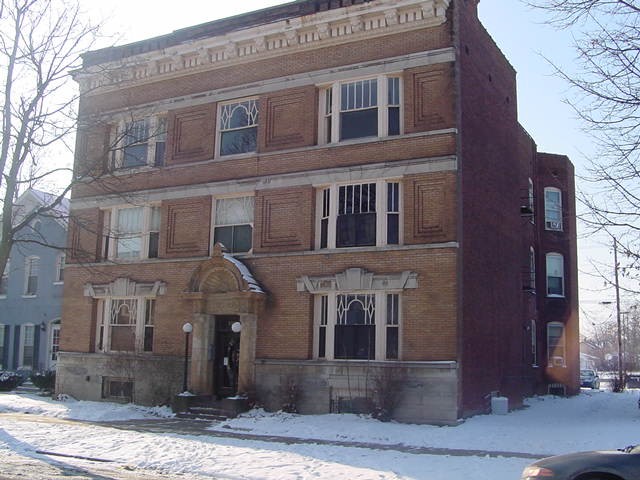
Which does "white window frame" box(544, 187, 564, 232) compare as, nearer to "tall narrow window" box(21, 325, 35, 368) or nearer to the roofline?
the roofline

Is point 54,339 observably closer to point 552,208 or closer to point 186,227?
point 186,227

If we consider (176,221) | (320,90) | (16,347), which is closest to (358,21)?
(320,90)

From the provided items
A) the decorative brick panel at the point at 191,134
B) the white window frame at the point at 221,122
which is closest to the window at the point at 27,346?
the decorative brick panel at the point at 191,134

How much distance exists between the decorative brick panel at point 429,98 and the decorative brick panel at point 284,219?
389cm

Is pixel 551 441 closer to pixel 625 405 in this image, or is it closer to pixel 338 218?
pixel 338 218

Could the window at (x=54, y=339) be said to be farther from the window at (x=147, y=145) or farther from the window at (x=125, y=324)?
the window at (x=147, y=145)

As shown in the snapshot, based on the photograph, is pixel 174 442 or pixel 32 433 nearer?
pixel 174 442

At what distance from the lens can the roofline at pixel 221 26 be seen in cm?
2288

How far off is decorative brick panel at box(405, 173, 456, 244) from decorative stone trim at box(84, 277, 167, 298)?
9068 mm

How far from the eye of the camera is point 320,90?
2284cm

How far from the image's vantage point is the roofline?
22.9 meters

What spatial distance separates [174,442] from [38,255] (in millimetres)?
25298

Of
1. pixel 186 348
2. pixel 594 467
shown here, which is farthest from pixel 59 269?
pixel 594 467

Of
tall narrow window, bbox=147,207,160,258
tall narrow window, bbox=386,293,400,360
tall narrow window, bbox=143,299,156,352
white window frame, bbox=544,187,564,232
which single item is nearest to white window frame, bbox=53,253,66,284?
tall narrow window, bbox=147,207,160,258
